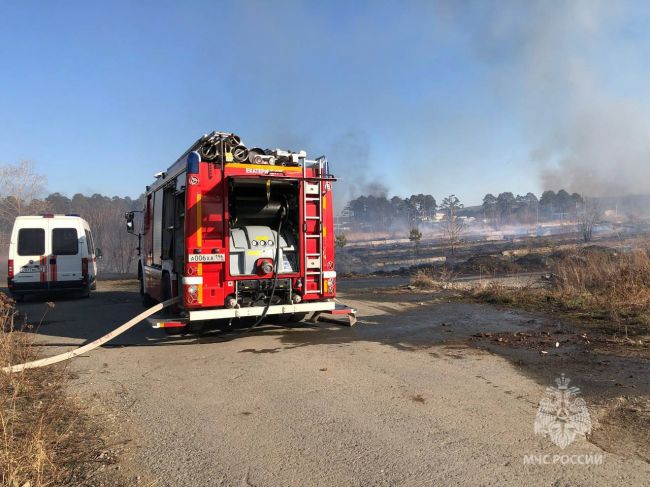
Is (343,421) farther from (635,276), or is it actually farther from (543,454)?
(635,276)

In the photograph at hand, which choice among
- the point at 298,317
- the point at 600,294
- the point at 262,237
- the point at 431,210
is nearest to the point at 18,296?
the point at 298,317

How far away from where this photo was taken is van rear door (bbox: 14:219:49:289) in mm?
12750

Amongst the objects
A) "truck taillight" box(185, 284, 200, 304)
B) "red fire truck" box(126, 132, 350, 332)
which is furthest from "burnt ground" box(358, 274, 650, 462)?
"truck taillight" box(185, 284, 200, 304)

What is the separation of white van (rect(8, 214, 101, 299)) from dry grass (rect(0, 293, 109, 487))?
29.2 ft

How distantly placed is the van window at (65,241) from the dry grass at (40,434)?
902cm

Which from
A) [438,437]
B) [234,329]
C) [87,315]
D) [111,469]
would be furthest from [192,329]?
[438,437]

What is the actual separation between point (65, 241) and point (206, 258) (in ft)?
27.8

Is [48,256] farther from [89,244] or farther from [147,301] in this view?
[147,301]

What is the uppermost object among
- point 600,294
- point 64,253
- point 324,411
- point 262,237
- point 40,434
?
point 262,237

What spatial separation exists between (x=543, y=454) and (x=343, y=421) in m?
1.57

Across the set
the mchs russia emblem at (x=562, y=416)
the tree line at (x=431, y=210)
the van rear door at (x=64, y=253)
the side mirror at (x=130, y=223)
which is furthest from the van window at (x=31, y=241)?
the tree line at (x=431, y=210)

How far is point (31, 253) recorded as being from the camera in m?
12.9

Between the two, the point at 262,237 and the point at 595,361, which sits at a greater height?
the point at 262,237

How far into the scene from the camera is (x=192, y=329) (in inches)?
315
